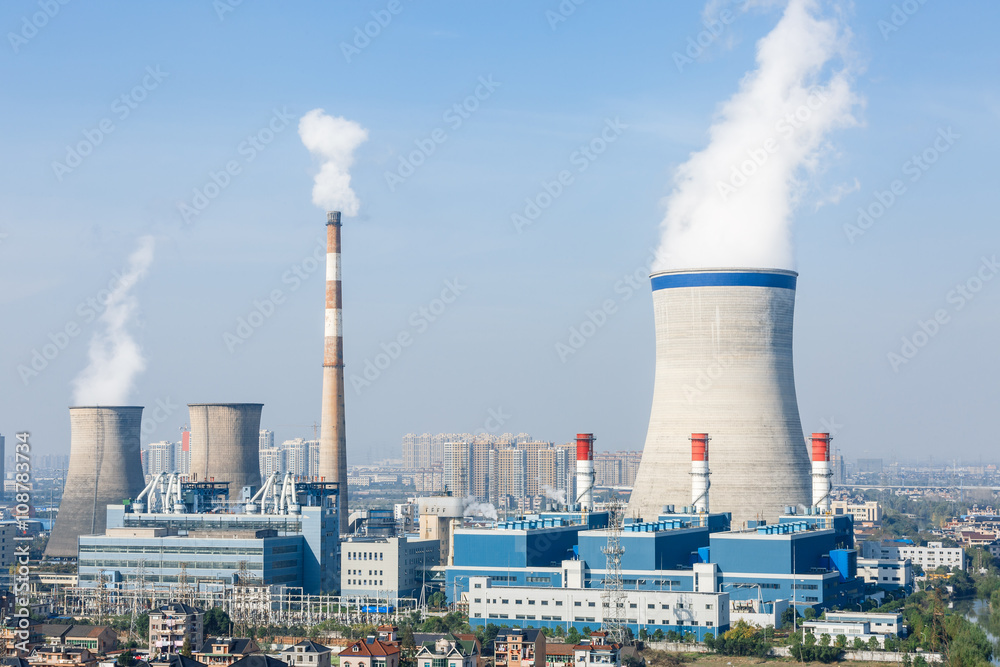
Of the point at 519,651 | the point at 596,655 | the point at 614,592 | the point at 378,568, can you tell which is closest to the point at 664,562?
the point at 614,592

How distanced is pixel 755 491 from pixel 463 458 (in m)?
57.7

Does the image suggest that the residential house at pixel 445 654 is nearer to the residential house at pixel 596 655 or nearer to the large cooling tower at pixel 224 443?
the residential house at pixel 596 655

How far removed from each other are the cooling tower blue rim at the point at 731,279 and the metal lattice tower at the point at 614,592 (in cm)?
770

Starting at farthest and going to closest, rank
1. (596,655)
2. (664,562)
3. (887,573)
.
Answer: (887,573) → (664,562) → (596,655)

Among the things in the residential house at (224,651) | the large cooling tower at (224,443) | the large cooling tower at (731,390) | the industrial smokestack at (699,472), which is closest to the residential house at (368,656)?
the residential house at (224,651)

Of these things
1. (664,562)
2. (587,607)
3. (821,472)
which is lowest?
(587,607)

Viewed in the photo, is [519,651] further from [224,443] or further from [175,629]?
[224,443]

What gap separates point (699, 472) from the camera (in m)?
36.9

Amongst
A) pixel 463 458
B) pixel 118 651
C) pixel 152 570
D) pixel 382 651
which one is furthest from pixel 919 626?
pixel 463 458

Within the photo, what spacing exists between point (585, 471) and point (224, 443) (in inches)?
475

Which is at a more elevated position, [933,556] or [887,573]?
[887,573]

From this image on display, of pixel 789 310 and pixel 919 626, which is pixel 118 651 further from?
pixel 789 310

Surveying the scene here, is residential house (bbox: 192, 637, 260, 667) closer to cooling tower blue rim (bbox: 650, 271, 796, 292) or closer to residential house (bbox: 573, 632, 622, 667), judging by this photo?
residential house (bbox: 573, 632, 622, 667)

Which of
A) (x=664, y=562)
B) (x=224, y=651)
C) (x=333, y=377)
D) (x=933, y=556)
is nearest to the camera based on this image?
(x=224, y=651)
